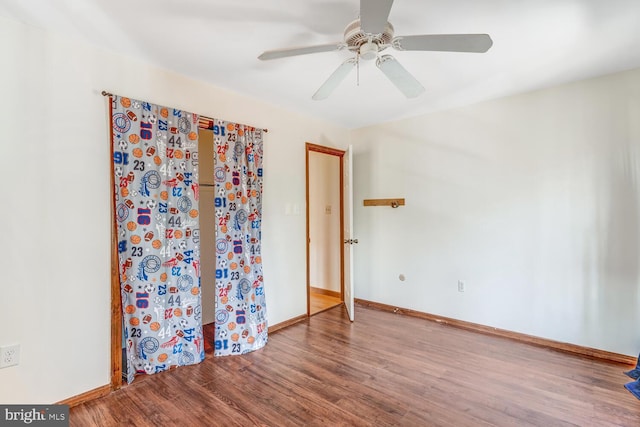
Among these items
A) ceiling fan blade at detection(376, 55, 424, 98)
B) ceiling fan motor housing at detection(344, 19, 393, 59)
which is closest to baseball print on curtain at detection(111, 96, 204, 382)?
ceiling fan motor housing at detection(344, 19, 393, 59)

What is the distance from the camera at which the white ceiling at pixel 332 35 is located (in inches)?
66.7

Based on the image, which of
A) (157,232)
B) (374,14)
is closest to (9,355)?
(157,232)

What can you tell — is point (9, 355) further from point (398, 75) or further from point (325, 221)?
point (325, 221)

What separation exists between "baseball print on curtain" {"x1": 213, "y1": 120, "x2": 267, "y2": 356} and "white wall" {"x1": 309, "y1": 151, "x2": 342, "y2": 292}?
1649 millimetres

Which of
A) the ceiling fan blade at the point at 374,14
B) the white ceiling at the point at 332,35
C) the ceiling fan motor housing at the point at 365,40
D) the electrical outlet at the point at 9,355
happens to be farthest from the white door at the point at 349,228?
the electrical outlet at the point at 9,355

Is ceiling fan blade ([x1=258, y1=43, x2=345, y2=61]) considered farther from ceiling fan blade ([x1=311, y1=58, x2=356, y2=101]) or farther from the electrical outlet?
the electrical outlet

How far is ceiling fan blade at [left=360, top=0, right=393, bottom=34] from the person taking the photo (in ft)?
3.95

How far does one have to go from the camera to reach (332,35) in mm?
1965

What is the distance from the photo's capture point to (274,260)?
10.6ft

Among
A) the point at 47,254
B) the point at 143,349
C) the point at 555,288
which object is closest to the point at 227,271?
the point at 143,349

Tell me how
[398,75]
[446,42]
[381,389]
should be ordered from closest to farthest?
[446,42] < [398,75] < [381,389]

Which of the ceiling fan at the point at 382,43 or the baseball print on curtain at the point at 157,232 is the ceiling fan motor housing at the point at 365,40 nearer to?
the ceiling fan at the point at 382,43

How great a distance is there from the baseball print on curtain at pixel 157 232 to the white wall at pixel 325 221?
2.23m

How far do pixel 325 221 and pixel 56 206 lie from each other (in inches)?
128
